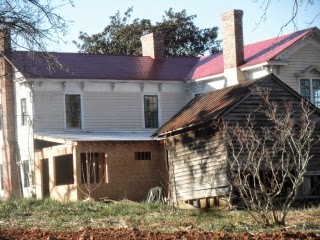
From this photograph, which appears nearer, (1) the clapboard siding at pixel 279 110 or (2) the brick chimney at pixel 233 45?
(1) the clapboard siding at pixel 279 110

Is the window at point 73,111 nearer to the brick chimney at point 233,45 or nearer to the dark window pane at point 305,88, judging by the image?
the brick chimney at point 233,45

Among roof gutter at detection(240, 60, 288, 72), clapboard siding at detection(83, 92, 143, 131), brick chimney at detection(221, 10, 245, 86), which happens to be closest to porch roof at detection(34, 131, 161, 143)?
clapboard siding at detection(83, 92, 143, 131)

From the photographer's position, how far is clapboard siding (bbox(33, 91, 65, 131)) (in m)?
37.2

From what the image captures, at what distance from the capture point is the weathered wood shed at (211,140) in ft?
88.8

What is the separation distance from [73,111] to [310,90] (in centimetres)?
1187

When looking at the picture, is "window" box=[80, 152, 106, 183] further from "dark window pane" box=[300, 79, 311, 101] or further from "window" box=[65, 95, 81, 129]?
"dark window pane" box=[300, 79, 311, 101]

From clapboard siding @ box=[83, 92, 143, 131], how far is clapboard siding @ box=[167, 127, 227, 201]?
27.7 ft

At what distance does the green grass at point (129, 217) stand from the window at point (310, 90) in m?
12.6

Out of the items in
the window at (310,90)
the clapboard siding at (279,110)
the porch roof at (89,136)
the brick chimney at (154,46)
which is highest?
the brick chimney at (154,46)

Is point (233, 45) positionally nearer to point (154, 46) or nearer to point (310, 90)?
point (310, 90)

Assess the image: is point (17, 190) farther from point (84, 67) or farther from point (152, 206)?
point (152, 206)

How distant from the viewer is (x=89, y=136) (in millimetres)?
35719

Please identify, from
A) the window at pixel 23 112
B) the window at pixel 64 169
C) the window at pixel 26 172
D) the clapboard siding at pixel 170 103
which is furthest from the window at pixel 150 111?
the window at pixel 26 172

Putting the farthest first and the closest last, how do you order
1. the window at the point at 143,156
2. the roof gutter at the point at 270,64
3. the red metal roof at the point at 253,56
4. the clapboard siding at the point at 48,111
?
the clapboard siding at the point at 48,111, the red metal roof at the point at 253,56, the window at the point at 143,156, the roof gutter at the point at 270,64
